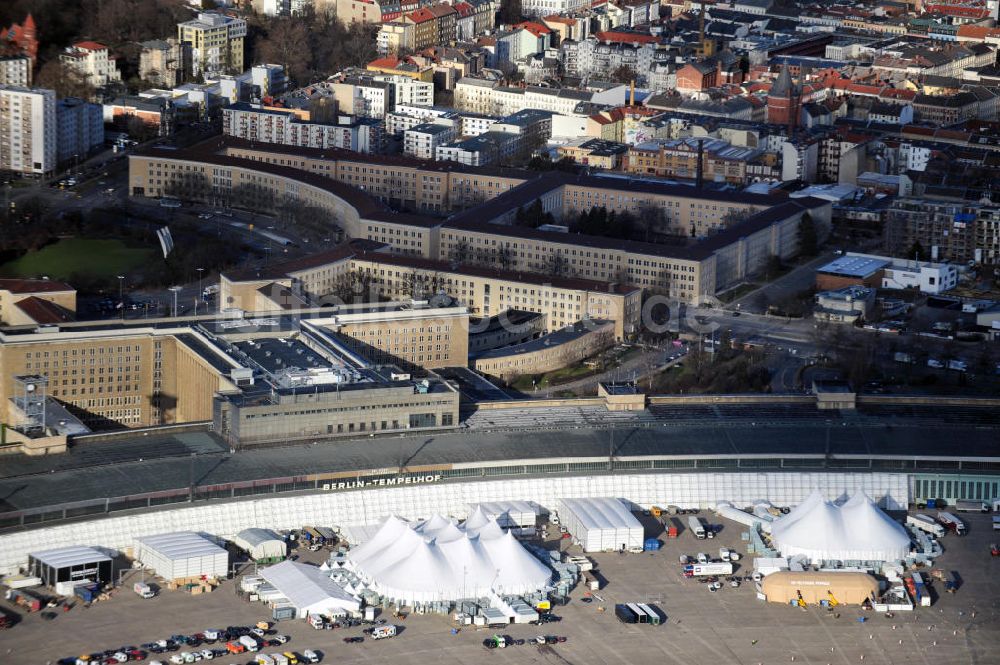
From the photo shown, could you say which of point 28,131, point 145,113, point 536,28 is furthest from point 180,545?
point 536,28

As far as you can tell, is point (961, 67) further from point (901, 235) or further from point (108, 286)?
point (108, 286)

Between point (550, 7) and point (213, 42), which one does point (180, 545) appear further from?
point (550, 7)

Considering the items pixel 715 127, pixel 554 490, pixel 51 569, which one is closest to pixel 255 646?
pixel 51 569

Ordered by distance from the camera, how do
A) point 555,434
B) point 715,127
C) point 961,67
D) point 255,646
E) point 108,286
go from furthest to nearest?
point 961,67 < point 715,127 < point 108,286 < point 555,434 < point 255,646

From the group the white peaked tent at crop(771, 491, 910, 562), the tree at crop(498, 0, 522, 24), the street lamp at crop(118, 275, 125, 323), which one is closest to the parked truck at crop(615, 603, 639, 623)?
the white peaked tent at crop(771, 491, 910, 562)

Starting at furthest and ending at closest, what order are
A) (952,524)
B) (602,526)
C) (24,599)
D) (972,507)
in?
(972,507) < (952,524) < (602,526) < (24,599)

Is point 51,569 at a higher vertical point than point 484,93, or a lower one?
lower

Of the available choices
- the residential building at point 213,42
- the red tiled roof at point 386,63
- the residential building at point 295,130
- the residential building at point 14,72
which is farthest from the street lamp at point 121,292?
the red tiled roof at point 386,63
